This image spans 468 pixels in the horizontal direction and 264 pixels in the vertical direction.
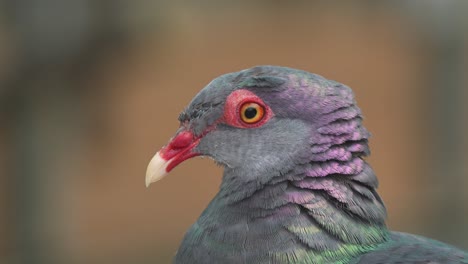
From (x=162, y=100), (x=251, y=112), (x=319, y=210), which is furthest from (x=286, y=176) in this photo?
(x=162, y=100)

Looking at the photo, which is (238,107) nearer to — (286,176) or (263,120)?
(263,120)

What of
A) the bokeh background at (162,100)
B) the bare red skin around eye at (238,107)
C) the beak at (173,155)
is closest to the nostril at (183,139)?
the beak at (173,155)

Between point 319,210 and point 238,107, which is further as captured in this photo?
point 238,107

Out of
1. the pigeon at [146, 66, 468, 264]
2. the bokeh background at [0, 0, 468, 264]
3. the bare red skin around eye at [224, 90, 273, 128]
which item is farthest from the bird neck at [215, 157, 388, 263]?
the bokeh background at [0, 0, 468, 264]

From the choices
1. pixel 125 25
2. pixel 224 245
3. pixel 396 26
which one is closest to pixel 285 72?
pixel 224 245

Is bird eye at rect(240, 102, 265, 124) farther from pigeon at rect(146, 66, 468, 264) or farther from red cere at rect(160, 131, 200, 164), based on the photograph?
red cere at rect(160, 131, 200, 164)

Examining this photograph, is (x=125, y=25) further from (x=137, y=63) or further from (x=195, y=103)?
(x=195, y=103)
